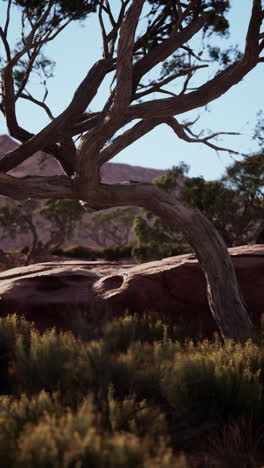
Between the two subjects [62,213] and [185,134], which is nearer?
[185,134]

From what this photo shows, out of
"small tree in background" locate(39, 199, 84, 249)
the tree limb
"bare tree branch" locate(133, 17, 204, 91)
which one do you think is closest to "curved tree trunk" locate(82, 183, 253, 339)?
the tree limb

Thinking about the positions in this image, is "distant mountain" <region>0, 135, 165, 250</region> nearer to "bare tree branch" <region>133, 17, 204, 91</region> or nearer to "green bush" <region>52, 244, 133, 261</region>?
"green bush" <region>52, 244, 133, 261</region>

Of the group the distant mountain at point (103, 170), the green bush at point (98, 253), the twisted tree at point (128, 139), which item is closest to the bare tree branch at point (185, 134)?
the twisted tree at point (128, 139)

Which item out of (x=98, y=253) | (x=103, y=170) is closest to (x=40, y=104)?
(x=98, y=253)

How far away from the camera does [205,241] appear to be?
29.5 ft

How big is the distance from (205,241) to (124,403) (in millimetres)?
4327

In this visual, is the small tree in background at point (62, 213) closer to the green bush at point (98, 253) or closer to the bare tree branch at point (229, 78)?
the green bush at point (98, 253)

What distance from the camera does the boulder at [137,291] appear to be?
11.3 m

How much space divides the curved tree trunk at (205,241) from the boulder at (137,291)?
5.90 ft

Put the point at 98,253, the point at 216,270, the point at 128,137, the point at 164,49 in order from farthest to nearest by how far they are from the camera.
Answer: the point at 98,253, the point at 164,49, the point at 128,137, the point at 216,270

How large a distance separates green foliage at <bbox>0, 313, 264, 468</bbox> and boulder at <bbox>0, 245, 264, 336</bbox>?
4217 millimetres

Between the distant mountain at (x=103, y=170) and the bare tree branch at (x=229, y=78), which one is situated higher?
the distant mountain at (x=103, y=170)

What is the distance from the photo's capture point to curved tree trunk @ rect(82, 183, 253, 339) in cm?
Answer: 884

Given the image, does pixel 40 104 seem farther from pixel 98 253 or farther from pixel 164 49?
pixel 98 253
